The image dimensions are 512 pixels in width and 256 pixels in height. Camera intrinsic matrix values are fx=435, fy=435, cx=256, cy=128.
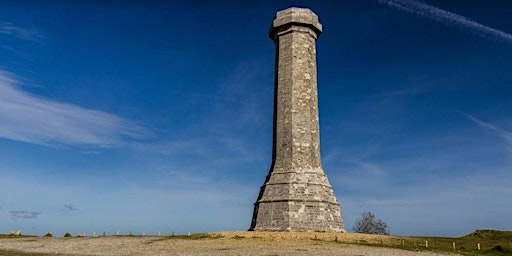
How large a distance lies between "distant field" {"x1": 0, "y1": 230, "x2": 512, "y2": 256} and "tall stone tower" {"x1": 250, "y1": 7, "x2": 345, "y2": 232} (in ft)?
9.53

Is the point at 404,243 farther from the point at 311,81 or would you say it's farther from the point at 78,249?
the point at 78,249

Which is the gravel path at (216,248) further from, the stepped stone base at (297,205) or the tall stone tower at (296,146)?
the tall stone tower at (296,146)

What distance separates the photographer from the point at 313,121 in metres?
37.2

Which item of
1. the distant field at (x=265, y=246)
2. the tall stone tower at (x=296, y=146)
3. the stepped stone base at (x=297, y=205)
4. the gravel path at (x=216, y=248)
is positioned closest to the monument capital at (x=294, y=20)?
the tall stone tower at (x=296, y=146)

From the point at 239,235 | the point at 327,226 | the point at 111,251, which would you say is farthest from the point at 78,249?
the point at 327,226

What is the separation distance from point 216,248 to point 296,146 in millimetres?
13385

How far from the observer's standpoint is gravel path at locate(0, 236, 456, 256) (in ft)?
75.3

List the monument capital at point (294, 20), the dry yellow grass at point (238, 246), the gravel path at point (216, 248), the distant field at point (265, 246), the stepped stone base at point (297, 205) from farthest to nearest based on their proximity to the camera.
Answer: the monument capital at point (294, 20) < the stepped stone base at point (297, 205) < the distant field at point (265, 246) < the dry yellow grass at point (238, 246) < the gravel path at point (216, 248)

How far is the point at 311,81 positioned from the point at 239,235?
15.1 meters

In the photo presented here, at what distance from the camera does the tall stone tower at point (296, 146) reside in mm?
33594

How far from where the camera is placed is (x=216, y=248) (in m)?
24.9

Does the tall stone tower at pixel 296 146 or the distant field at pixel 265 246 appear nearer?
the distant field at pixel 265 246

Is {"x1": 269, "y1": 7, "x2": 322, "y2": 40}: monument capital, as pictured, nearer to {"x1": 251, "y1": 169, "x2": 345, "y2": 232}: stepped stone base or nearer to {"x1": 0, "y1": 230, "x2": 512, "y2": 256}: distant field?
{"x1": 251, "y1": 169, "x2": 345, "y2": 232}: stepped stone base

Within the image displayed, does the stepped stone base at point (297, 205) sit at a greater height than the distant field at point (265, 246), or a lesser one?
greater
